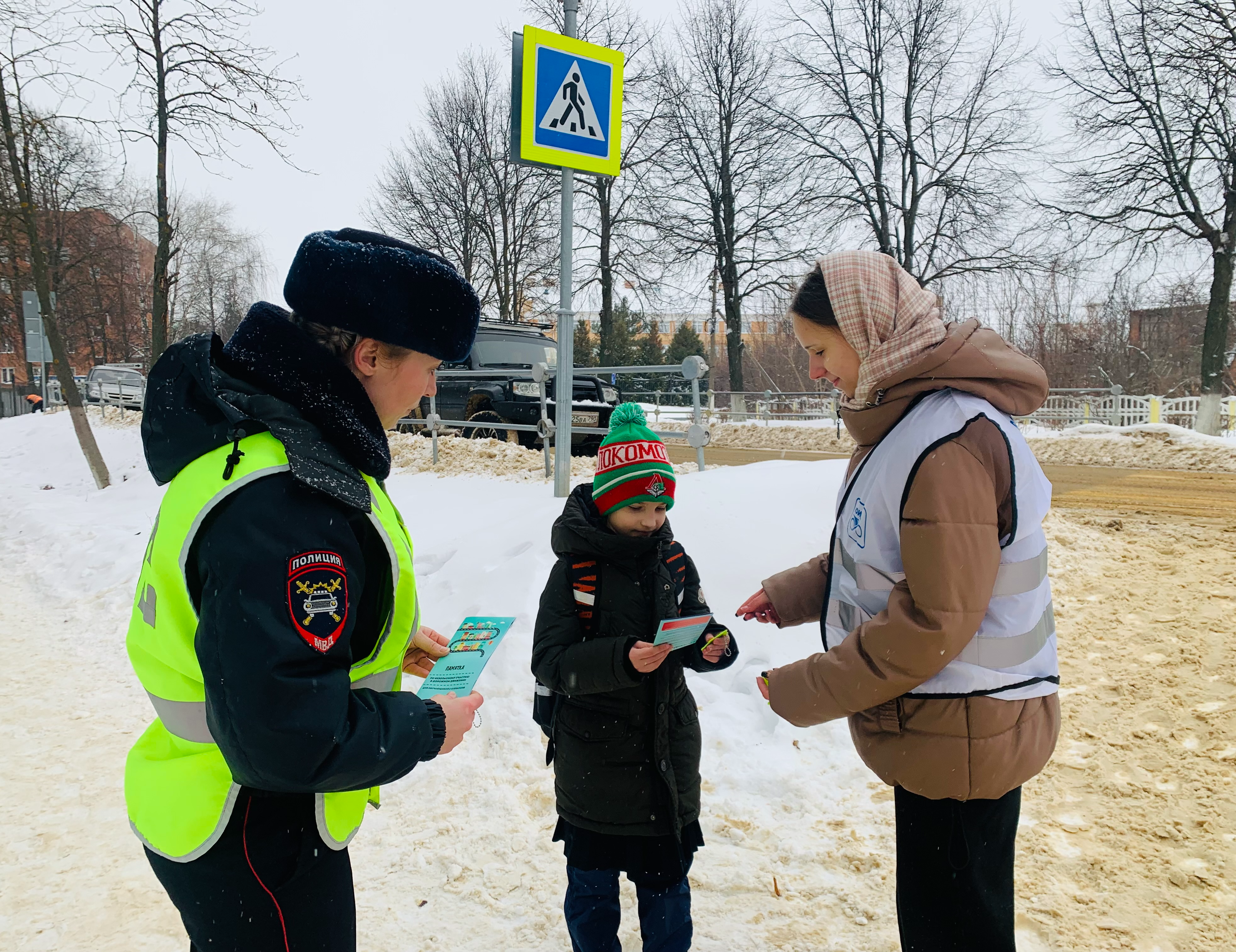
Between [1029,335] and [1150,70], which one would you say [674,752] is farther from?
[1029,335]

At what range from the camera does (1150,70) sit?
719 inches

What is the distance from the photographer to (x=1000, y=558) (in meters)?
1.67

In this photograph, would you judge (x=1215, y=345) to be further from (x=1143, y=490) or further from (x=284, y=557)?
(x=284, y=557)

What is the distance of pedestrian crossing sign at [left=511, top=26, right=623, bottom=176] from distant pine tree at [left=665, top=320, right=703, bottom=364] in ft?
113

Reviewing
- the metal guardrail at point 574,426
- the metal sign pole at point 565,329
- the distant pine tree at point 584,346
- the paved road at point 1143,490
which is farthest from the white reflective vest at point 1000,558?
the distant pine tree at point 584,346

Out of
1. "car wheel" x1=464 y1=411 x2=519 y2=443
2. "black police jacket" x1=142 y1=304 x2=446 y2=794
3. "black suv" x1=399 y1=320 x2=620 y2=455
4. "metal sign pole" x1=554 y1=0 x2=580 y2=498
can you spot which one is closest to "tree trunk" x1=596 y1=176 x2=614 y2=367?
"black suv" x1=399 y1=320 x2=620 y2=455

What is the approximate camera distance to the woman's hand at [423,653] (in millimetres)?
1875

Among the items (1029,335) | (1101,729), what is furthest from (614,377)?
(1029,335)

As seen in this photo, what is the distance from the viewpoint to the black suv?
11352 millimetres

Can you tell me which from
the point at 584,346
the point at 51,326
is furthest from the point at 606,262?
the point at 51,326

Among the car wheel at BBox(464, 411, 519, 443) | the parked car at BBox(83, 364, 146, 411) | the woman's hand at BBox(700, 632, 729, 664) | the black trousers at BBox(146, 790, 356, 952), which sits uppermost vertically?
the parked car at BBox(83, 364, 146, 411)

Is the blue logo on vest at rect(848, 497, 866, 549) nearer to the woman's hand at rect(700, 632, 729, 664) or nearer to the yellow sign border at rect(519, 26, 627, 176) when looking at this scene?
the woman's hand at rect(700, 632, 729, 664)

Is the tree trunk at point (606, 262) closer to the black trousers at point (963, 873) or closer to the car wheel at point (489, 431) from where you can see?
the car wheel at point (489, 431)

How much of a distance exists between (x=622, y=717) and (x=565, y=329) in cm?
490
